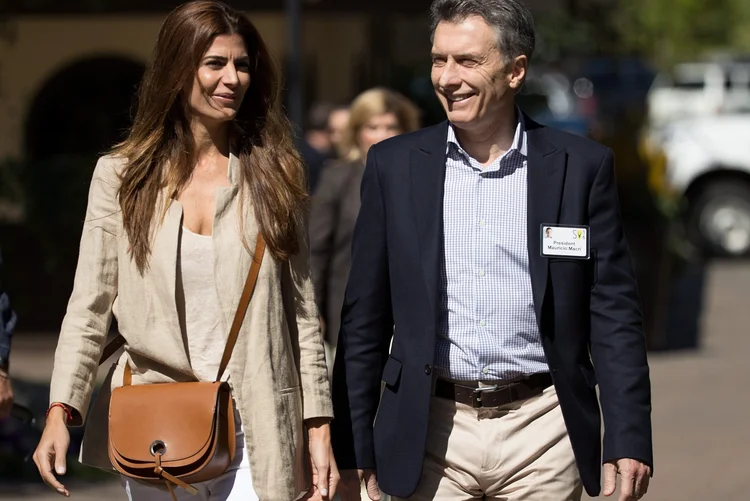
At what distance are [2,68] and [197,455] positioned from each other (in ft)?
38.7

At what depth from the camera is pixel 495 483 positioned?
3824 millimetres

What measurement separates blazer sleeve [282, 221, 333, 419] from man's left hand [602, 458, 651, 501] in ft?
2.52

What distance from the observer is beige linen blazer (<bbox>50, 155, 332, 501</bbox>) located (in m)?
3.65

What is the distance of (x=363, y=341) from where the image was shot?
3.88 metres

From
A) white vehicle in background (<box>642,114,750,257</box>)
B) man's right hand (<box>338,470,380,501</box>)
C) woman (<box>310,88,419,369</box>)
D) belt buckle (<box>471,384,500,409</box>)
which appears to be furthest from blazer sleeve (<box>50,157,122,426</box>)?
white vehicle in background (<box>642,114,750,257</box>)

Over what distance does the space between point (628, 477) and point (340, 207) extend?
3.22 meters

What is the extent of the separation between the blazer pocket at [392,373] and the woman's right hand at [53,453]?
0.88m

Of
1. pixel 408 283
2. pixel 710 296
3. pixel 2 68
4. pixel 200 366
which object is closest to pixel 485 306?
pixel 408 283

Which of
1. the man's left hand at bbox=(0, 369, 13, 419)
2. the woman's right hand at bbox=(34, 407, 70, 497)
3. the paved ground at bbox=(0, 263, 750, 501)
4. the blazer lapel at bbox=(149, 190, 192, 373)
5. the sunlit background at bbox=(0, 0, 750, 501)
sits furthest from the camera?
the sunlit background at bbox=(0, 0, 750, 501)

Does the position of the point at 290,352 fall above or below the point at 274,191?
below

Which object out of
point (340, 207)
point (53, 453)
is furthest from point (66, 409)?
point (340, 207)

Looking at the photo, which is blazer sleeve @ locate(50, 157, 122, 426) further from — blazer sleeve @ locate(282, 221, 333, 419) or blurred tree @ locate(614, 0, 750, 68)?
blurred tree @ locate(614, 0, 750, 68)

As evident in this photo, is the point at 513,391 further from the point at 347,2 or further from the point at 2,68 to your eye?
the point at 2,68

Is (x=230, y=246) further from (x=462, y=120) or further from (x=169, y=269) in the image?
(x=462, y=120)
